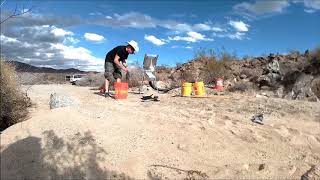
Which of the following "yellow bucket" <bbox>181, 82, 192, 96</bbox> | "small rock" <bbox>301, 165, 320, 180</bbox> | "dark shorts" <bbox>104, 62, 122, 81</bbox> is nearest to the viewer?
"small rock" <bbox>301, 165, 320, 180</bbox>

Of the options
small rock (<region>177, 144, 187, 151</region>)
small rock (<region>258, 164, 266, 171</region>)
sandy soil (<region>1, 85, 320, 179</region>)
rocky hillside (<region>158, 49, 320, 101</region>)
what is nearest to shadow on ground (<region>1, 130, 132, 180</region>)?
sandy soil (<region>1, 85, 320, 179</region>)

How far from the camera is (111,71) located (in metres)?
10.8

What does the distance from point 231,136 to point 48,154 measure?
318 cm

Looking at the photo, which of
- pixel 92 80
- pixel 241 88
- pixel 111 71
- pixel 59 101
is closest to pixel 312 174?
pixel 59 101

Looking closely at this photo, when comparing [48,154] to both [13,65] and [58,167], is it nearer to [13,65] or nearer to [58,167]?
[58,167]

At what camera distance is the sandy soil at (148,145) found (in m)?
5.46

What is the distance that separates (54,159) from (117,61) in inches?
203

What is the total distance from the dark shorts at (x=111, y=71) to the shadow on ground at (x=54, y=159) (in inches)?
188

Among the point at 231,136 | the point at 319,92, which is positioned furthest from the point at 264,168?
the point at 319,92

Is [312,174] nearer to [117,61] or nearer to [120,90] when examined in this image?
[120,90]

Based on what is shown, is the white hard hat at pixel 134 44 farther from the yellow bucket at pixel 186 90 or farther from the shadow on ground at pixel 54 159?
the shadow on ground at pixel 54 159

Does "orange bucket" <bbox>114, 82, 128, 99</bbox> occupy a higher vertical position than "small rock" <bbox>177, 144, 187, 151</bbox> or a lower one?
higher

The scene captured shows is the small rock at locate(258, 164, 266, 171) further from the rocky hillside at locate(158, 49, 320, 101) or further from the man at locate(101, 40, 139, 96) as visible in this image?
the rocky hillside at locate(158, 49, 320, 101)

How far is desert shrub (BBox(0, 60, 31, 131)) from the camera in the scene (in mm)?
6406
